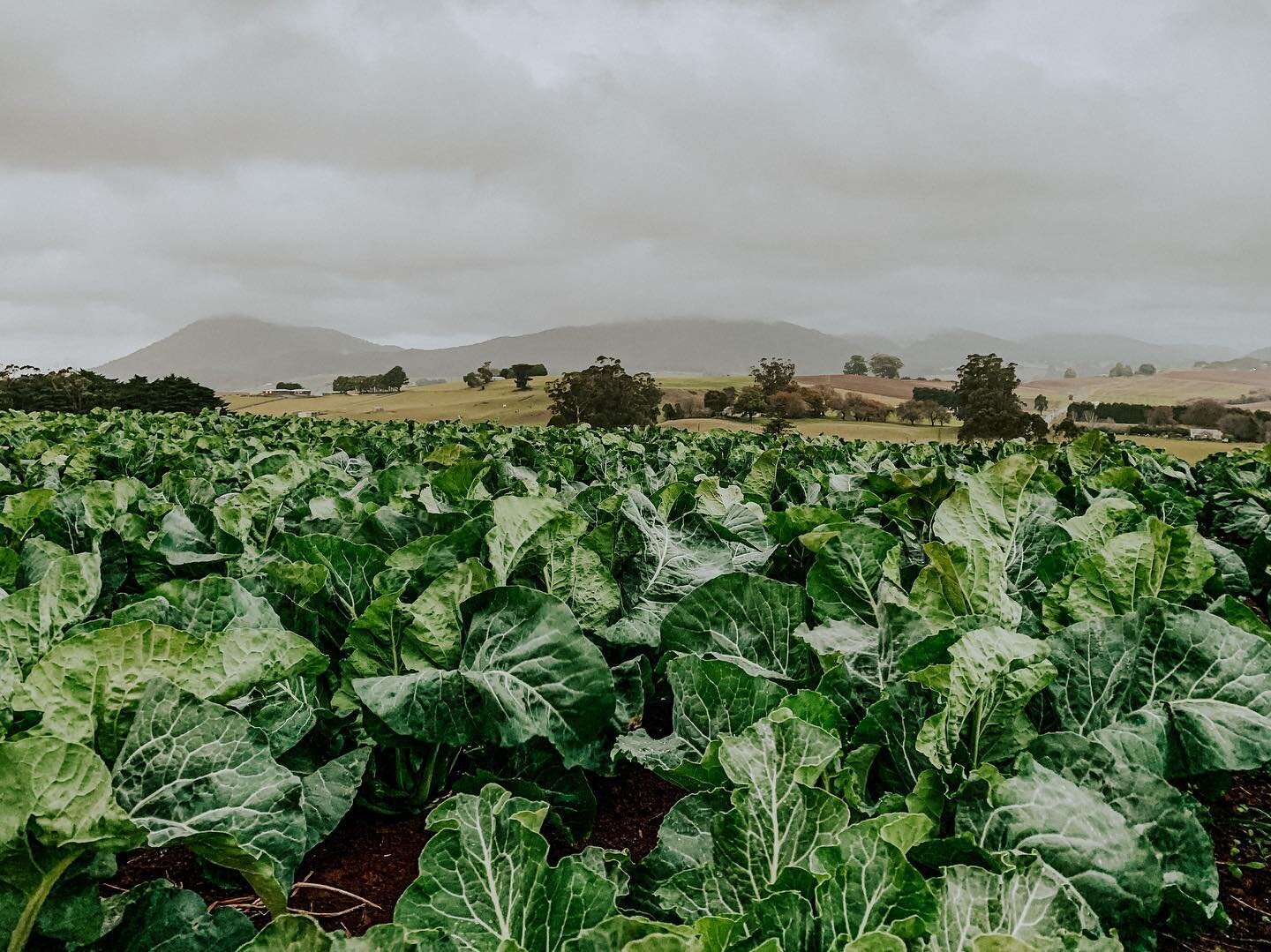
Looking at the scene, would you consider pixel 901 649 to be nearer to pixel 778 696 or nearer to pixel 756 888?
pixel 778 696

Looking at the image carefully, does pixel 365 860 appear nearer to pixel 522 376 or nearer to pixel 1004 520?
pixel 1004 520

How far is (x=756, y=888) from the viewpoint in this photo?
3.81 ft

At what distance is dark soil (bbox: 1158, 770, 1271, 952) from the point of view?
232cm

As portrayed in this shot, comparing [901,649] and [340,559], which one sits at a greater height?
[340,559]

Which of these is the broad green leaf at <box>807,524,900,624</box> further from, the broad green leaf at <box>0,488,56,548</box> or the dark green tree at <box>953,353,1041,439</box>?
the dark green tree at <box>953,353,1041,439</box>

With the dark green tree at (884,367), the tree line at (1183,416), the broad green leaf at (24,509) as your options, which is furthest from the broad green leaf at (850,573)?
the dark green tree at (884,367)

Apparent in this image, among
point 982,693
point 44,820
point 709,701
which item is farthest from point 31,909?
point 982,693

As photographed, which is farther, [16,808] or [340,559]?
[340,559]

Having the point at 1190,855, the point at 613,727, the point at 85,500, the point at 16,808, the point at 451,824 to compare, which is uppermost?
the point at 85,500

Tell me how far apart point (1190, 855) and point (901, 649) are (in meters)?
0.60

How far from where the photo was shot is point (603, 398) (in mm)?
75500

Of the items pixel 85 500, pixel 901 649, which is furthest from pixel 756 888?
pixel 85 500

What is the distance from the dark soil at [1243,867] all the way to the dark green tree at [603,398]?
70251 millimetres

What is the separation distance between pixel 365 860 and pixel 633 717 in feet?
3.20
